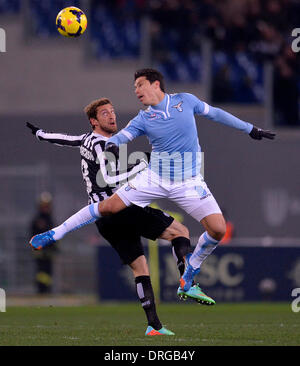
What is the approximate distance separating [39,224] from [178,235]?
9.14 m

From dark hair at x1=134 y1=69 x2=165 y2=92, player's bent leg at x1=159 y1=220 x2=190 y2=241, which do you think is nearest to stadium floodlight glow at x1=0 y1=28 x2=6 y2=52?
A: dark hair at x1=134 y1=69 x2=165 y2=92

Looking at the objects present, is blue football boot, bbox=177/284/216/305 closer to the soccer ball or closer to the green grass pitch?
the green grass pitch

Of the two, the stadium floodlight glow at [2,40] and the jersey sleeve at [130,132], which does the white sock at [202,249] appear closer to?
the jersey sleeve at [130,132]

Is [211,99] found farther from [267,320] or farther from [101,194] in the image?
[101,194]

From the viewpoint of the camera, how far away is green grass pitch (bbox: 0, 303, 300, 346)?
27.6 ft

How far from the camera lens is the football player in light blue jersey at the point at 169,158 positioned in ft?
28.8

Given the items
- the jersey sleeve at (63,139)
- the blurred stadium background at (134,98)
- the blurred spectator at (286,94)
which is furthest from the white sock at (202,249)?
the blurred spectator at (286,94)

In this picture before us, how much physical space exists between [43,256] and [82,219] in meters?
9.20

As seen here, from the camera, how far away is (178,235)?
30.3 ft

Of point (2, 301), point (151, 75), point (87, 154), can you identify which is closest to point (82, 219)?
point (87, 154)

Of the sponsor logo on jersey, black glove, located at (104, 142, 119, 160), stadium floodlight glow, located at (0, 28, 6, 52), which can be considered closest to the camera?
black glove, located at (104, 142, 119, 160)

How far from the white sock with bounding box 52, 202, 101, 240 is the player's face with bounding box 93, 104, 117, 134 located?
29.9 inches
